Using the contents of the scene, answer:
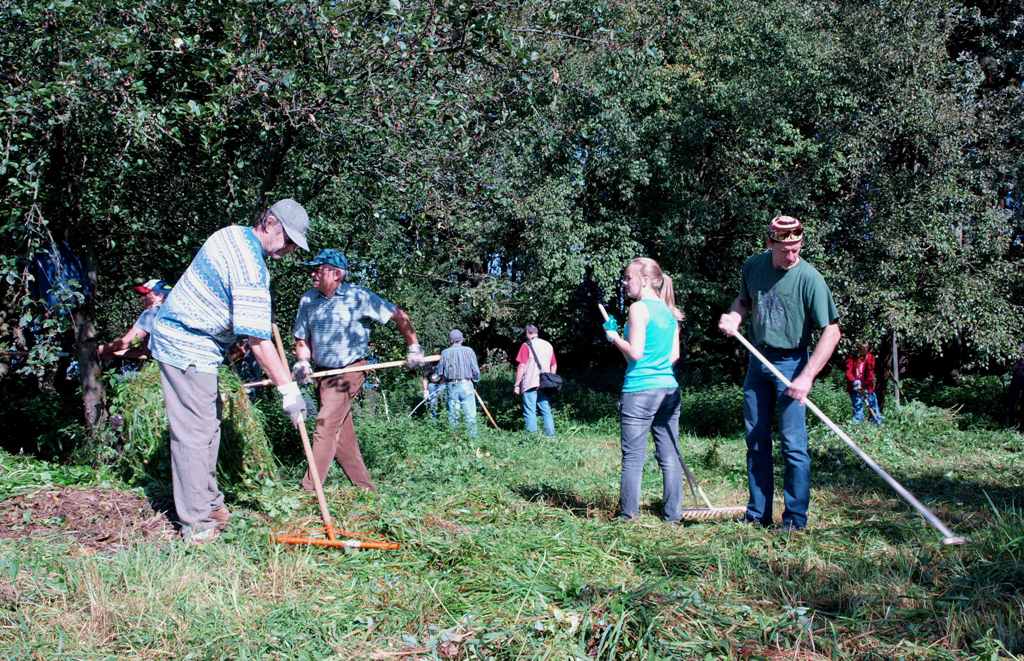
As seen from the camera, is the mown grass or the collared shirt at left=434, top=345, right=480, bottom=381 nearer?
the mown grass

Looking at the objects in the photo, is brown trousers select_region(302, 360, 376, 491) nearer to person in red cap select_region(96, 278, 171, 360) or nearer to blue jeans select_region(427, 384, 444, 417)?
person in red cap select_region(96, 278, 171, 360)

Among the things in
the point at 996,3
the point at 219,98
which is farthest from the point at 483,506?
the point at 996,3

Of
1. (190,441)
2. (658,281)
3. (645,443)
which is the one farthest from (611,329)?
(190,441)

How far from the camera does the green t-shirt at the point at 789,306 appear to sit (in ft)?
15.7

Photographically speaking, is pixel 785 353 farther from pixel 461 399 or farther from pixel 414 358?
pixel 461 399

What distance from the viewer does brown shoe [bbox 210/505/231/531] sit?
4.61 metres

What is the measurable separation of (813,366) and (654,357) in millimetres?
947

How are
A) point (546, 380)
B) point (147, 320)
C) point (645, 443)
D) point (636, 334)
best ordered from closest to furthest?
1. point (636, 334)
2. point (645, 443)
3. point (147, 320)
4. point (546, 380)

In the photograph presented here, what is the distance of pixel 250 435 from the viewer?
227 inches

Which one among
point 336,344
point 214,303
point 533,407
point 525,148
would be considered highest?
point 525,148

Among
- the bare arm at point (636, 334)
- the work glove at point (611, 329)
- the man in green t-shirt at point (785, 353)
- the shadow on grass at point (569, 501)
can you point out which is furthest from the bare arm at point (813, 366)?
the shadow on grass at point (569, 501)

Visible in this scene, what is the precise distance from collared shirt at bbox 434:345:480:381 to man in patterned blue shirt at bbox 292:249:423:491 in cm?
634

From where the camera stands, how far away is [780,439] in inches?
193

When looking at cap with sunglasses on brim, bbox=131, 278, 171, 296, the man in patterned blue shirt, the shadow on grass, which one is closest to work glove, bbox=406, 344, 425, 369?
the man in patterned blue shirt
